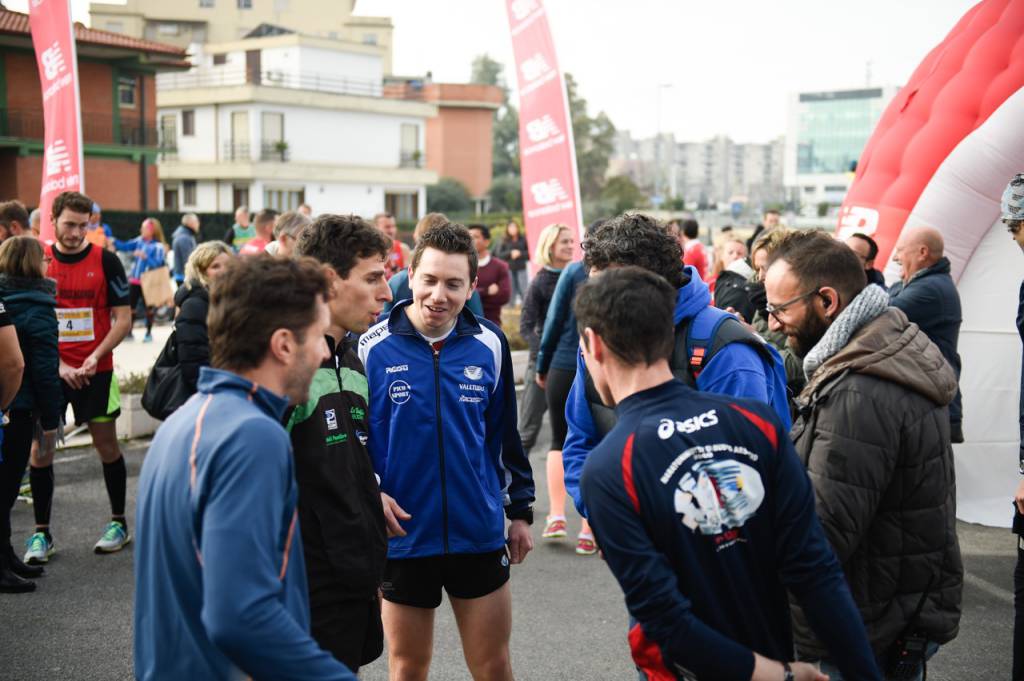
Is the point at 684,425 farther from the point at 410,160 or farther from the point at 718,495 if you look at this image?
the point at 410,160

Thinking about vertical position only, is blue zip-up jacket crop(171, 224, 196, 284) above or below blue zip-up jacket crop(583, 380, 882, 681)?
above

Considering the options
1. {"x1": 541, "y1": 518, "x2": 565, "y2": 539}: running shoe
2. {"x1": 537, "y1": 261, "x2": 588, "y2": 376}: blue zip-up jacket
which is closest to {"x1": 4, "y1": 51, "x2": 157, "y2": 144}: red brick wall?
{"x1": 537, "y1": 261, "x2": 588, "y2": 376}: blue zip-up jacket

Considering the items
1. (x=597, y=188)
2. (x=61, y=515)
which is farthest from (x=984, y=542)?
(x=597, y=188)

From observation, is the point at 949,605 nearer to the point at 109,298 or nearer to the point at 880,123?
the point at 109,298

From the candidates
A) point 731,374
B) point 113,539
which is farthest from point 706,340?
point 113,539

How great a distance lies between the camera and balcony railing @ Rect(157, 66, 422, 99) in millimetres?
56094

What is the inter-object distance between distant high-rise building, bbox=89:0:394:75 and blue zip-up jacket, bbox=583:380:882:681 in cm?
6542

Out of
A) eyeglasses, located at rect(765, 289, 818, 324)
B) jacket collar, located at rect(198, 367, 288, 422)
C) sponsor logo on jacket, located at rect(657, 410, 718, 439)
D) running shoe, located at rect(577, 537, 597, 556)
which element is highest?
eyeglasses, located at rect(765, 289, 818, 324)

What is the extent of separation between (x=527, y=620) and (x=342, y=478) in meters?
2.79

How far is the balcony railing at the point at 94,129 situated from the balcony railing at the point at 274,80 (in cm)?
1339

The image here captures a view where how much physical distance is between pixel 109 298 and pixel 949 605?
5584 mm

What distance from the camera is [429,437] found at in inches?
143

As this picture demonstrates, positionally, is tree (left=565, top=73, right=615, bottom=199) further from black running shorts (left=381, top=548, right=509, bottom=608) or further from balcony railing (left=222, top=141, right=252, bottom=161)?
black running shorts (left=381, top=548, right=509, bottom=608)

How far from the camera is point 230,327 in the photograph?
7.16 ft
